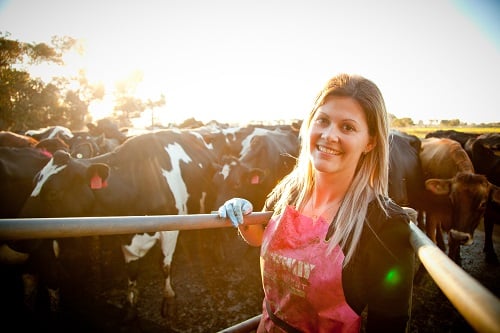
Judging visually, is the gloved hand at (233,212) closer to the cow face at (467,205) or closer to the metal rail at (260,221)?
the metal rail at (260,221)

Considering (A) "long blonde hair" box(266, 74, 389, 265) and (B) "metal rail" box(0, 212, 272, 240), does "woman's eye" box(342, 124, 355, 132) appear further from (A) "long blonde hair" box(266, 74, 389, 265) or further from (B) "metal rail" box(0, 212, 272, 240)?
(B) "metal rail" box(0, 212, 272, 240)

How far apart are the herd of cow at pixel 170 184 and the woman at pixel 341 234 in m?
1.15

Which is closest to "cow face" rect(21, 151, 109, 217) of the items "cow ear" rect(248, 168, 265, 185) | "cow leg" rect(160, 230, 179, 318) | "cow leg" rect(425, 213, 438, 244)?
"cow leg" rect(160, 230, 179, 318)

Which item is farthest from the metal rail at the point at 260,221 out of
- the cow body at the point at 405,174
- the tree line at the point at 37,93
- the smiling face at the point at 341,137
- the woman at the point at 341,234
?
the tree line at the point at 37,93

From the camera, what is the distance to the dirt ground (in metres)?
3.81

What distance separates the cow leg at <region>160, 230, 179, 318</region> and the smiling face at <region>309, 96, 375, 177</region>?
138 inches

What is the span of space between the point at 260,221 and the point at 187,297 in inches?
135

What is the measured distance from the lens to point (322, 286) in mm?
1254

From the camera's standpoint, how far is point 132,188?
14.3ft

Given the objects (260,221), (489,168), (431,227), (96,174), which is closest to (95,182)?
(96,174)

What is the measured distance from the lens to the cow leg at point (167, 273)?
4.00 m

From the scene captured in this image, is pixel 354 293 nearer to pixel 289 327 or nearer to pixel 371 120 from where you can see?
pixel 289 327

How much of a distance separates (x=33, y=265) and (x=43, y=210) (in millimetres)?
787

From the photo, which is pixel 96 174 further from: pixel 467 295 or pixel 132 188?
pixel 467 295
